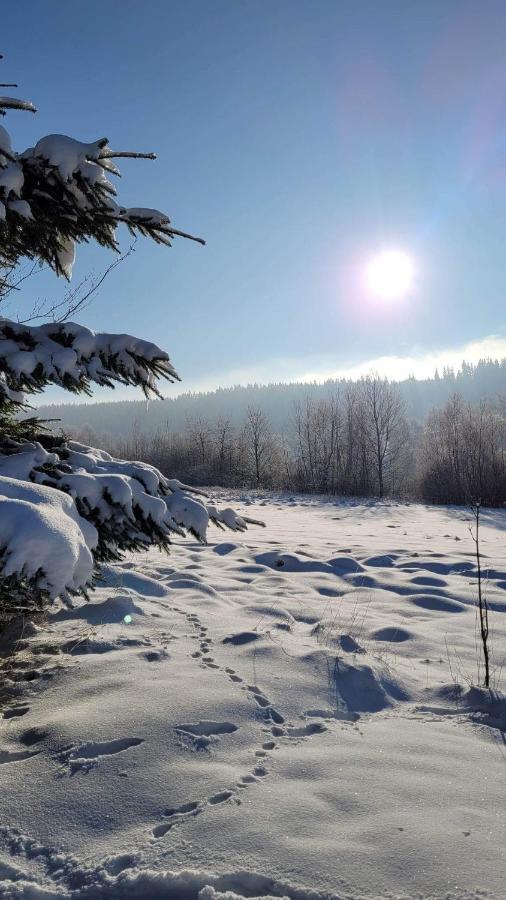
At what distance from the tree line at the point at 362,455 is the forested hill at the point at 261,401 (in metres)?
104

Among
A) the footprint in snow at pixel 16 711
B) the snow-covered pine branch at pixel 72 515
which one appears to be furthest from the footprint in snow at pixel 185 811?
the footprint in snow at pixel 16 711

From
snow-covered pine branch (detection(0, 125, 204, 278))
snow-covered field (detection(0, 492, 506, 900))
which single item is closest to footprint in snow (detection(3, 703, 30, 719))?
snow-covered field (detection(0, 492, 506, 900))

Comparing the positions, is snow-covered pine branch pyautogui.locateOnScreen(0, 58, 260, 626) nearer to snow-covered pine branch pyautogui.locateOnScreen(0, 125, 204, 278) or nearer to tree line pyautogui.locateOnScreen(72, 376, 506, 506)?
snow-covered pine branch pyautogui.locateOnScreen(0, 125, 204, 278)

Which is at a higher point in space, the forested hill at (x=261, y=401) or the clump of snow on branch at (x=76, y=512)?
the forested hill at (x=261, y=401)

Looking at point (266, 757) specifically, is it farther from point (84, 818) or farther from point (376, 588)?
point (376, 588)

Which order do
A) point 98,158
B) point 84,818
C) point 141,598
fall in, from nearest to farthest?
1. point 84,818
2. point 98,158
3. point 141,598

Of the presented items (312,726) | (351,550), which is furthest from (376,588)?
(312,726)

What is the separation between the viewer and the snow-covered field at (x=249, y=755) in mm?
1409

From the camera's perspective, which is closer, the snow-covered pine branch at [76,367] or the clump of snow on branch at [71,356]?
the snow-covered pine branch at [76,367]

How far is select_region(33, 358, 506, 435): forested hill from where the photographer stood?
15312 cm

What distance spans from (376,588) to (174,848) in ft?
12.9

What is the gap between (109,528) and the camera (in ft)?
7.47

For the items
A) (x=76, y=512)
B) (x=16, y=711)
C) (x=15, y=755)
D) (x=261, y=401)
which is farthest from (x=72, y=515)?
(x=261, y=401)

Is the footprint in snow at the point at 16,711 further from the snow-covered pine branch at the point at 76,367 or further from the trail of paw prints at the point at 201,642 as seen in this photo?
the trail of paw prints at the point at 201,642
